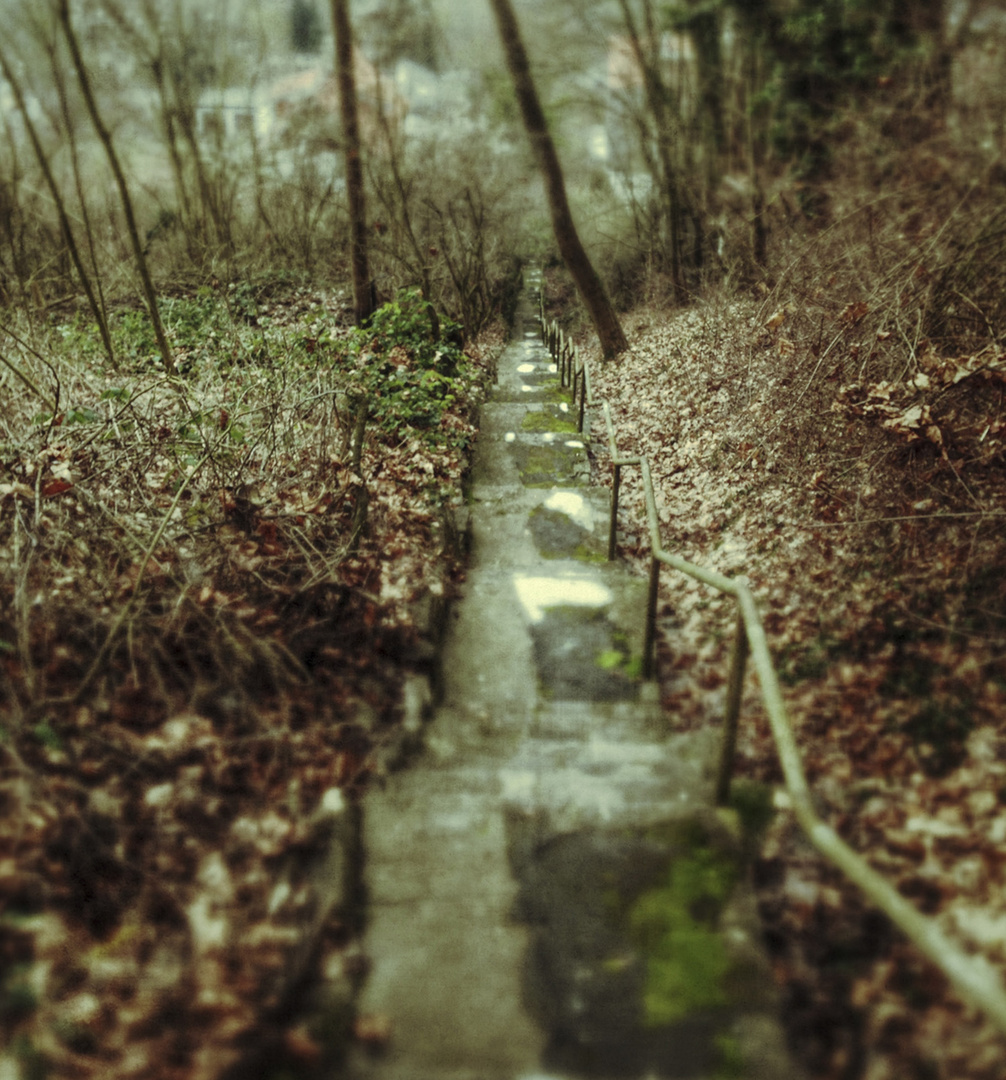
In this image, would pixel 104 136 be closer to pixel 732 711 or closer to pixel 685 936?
pixel 732 711

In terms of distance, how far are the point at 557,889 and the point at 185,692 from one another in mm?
2196

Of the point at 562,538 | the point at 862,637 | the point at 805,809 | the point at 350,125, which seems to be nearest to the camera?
the point at 805,809

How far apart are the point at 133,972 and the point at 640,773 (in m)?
2.24

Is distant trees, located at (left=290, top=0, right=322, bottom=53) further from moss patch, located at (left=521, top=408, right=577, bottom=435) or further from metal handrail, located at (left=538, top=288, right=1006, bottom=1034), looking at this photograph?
metal handrail, located at (left=538, top=288, right=1006, bottom=1034)

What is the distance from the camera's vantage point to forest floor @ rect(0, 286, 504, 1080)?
7.64ft

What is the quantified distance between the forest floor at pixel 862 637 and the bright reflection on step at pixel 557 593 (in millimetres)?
509

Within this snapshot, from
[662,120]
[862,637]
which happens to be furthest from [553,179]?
[862,637]

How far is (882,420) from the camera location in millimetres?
5227

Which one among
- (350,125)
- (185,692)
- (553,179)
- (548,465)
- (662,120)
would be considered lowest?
(185,692)

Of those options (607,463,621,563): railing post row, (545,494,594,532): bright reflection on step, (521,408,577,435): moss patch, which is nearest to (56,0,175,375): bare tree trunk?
(521,408,577,435): moss patch

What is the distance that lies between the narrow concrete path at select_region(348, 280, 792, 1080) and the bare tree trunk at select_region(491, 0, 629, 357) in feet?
30.8

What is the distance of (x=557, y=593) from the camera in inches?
208

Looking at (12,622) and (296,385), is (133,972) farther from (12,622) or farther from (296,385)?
(296,385)

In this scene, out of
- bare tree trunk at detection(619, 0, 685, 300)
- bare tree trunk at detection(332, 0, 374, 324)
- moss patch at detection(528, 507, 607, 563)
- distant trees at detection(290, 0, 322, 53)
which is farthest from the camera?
distant trees at detection(290, 0, 322, 53)
